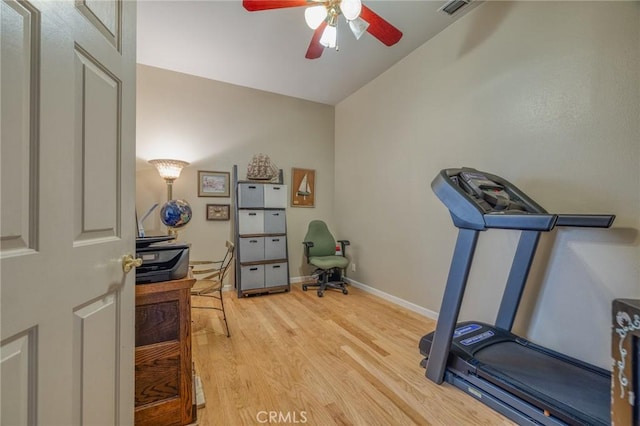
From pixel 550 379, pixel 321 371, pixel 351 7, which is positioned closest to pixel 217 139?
pixel 351 7

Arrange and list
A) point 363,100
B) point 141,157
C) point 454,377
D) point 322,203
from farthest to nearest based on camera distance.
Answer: point 322,203 → point 363,100 → point 141,157 → point 454,377

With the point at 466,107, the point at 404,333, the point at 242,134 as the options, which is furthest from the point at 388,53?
Result: the point at 404,333

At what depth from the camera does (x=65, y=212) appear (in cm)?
68

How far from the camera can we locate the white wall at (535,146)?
1530mm

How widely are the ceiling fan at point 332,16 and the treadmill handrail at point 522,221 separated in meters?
1.50

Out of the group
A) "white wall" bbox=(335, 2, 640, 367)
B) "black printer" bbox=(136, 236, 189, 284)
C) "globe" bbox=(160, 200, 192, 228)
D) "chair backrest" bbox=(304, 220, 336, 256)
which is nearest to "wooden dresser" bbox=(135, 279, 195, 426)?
"black printer" bbox=(136, 236, 189, 284)

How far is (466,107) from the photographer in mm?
2350

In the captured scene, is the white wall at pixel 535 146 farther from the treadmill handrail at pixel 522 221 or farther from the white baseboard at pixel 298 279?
the white baseboard at pixel 298 279

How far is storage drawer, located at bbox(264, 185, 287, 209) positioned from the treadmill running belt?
2804mm

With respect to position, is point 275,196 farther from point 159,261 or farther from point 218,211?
point 159,261

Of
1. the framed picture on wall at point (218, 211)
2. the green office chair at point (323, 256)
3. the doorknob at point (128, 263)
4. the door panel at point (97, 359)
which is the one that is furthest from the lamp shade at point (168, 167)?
the door panel at point (97, 359)

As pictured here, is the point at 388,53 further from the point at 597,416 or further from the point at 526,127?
the point at 597,416

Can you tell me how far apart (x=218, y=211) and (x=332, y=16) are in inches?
107

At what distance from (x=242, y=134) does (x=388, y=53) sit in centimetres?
218
